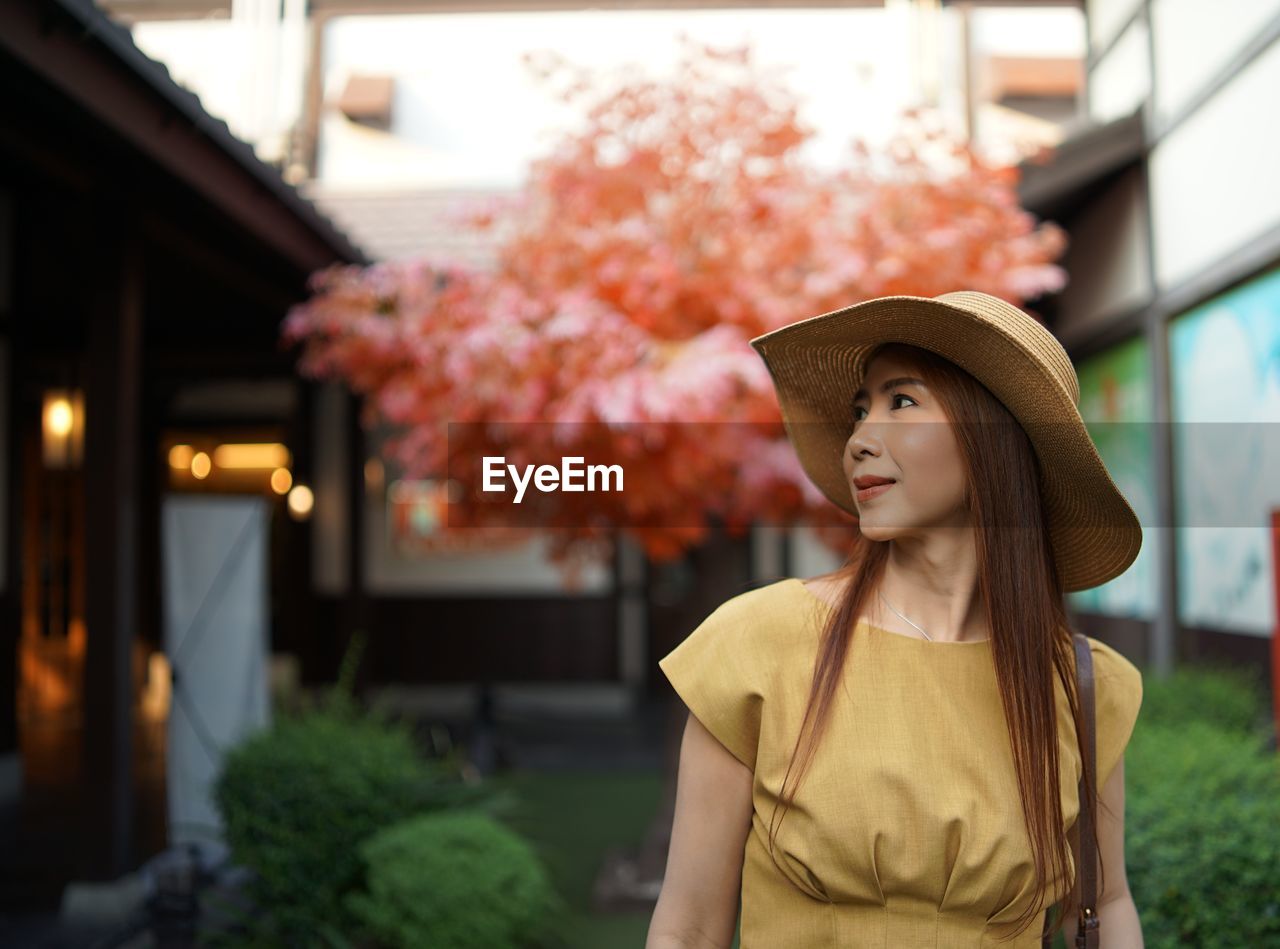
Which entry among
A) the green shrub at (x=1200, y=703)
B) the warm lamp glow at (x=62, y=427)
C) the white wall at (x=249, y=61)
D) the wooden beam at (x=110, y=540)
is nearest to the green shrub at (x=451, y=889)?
the wooden beam at (x=110, y=540)

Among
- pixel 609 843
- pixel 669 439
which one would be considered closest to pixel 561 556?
pixel 669 439

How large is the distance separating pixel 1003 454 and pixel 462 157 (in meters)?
9.05

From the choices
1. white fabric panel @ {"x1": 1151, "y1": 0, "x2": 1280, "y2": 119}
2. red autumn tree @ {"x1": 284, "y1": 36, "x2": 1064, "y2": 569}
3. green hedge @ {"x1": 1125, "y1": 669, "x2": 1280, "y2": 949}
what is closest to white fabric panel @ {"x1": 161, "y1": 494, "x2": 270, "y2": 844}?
red autumn tree @ {"x1": 284, "y1": 36, "x2": 1064, "y2": 569}

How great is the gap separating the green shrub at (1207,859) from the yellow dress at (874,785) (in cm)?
147

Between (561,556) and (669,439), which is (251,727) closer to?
(561,556)

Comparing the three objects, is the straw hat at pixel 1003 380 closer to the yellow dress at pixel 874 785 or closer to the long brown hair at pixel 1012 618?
the long brown hair at pixel 1012 618

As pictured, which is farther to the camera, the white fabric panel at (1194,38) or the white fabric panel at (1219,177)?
the white fabric panel at (1194,38)

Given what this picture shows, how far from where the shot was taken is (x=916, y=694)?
4.04ft

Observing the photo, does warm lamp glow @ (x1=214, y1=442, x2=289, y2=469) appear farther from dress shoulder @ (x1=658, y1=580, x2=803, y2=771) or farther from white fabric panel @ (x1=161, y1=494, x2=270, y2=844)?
dress shoulder @ (x1=658, y1=580, x2=803, y2=771)

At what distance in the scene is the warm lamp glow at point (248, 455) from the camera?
10219 millimetres

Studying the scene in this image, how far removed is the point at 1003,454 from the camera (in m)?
1.26

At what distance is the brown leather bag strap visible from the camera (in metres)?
1.27

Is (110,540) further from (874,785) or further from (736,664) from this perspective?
(874,785)

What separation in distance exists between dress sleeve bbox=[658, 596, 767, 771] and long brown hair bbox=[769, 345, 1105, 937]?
6 cm
